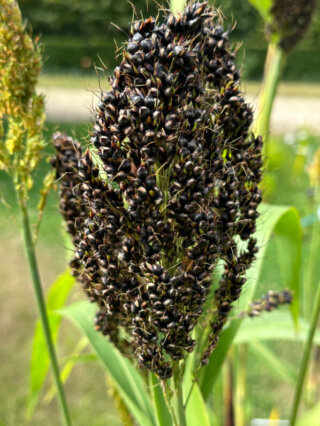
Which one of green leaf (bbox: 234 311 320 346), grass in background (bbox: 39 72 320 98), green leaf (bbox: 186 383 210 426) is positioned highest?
grass in background (bbox: 39 72 320 98)

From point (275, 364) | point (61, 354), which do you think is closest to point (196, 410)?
point (275, 364)

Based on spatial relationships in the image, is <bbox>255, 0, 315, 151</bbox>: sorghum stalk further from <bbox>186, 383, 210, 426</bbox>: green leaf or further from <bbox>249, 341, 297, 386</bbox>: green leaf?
<bbox>186, 383, 210, 426</bbox>: green leaf

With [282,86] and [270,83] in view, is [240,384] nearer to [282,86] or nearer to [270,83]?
[270,83]

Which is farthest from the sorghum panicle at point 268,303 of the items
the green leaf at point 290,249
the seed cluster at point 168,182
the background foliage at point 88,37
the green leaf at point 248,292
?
the background foliage at point 88,37

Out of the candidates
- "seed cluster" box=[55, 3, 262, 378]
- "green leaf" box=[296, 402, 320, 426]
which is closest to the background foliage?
"green leaf" box=[296, 402, 320, 426]

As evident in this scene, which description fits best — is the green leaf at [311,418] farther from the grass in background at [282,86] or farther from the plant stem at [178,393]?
the grass in background at [282,86]

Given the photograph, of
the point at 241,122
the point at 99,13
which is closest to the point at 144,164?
the point at 241,122

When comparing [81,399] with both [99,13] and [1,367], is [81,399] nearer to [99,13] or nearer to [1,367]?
[1,367]
